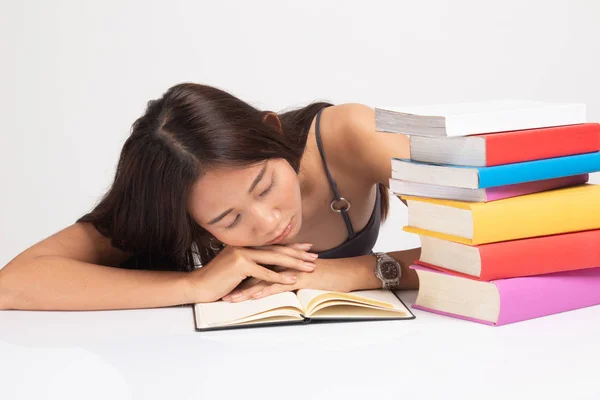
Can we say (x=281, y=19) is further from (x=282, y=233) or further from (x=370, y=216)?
(x=282, y=233)

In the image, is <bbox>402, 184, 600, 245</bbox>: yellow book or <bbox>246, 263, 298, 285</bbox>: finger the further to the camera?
<bbox>246, 263, 298, 285</bbox>: finger

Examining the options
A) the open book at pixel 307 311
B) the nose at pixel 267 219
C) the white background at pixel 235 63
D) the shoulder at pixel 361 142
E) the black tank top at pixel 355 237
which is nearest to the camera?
the open book at pixel 307 311

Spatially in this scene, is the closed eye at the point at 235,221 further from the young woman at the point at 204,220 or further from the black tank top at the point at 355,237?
the black tank top at the point at 355,237

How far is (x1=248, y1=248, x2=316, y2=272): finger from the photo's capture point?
2320mm

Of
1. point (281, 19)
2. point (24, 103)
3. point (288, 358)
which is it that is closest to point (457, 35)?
point (281, 19)

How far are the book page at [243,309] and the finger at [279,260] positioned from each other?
0.09 meters

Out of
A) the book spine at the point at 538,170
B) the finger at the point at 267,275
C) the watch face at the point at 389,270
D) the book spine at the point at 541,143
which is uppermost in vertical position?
the book spine at the point at 541,143

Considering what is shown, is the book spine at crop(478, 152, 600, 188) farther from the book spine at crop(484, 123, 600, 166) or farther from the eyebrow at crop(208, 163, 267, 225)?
the eyebrow at crop(208, 163, 267, 225)

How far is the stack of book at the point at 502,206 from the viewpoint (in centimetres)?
196

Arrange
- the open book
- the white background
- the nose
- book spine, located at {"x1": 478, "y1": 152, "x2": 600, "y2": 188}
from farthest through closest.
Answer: the white background
the nose
the open book
book spine, located at {"x1": 478, "y1": 152, "x2": 600, "y2": 188}

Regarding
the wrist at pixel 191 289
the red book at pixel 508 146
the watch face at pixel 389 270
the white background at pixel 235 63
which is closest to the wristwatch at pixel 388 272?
the watch face at pixel 389 270

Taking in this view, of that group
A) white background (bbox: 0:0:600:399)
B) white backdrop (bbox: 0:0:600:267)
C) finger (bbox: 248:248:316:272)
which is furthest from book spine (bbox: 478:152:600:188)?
white backdrop (bbox: 0:0:600:267)

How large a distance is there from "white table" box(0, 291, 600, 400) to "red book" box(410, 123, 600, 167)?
37 centimetres

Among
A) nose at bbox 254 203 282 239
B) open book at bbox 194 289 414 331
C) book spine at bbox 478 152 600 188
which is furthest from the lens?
nose at bbox 254 203 282 239
